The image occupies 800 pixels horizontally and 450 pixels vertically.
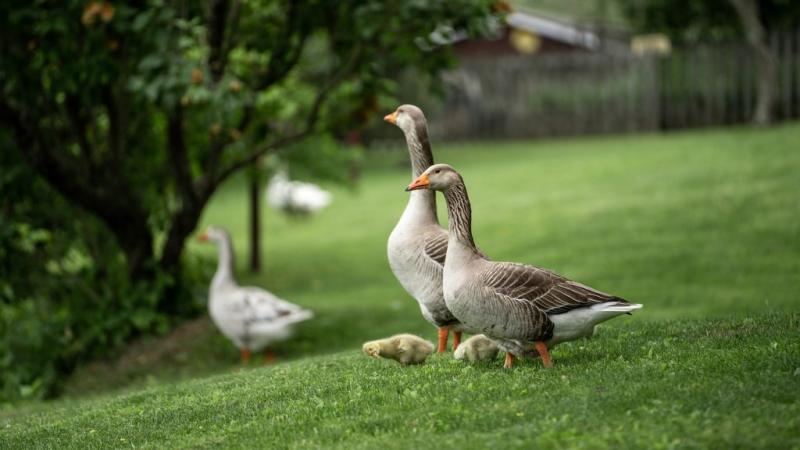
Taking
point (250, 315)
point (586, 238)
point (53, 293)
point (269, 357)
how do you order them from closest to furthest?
point (250, 315)
point (269, 357)
point (53, 293)
point (586, 238)

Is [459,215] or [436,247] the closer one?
[459,215]

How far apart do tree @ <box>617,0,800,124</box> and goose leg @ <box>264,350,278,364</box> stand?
19.4m

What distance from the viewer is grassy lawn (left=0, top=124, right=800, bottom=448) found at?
276 inches

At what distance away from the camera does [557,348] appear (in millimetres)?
9469

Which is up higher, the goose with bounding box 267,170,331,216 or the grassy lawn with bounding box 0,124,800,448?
the grassy lawn with bounding box 0,124,800,448

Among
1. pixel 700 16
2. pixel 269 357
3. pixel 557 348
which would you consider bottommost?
pixel 269 357

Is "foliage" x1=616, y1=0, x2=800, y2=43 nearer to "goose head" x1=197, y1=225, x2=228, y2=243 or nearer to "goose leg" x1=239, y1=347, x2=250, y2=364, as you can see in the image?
"goose head" x1=197, y1=225, x2=228, y2=243

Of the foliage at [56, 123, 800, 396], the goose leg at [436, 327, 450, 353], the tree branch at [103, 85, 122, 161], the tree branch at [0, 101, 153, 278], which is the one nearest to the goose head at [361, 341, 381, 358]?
the goose leg at [436, 327, 450, 353]

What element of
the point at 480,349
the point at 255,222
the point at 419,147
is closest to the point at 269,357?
the point at 419,147

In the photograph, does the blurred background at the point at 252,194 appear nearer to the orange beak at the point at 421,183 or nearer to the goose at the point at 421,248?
the goose at the point at 421,248

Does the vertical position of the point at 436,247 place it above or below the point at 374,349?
above

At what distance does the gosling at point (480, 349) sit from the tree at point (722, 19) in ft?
76.5

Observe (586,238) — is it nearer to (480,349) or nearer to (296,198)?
(296,198)

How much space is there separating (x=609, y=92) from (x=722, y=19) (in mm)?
4256
